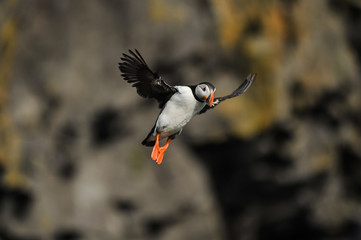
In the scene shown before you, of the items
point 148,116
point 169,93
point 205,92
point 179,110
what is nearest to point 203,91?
point 205,92

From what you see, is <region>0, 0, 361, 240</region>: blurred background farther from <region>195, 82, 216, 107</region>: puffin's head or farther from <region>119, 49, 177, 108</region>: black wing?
<region>195, 82, 216, 107</region>: puffin's head

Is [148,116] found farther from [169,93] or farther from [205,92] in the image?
[205,92]

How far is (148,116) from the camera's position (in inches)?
380

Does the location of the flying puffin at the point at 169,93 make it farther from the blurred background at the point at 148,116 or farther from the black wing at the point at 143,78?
the blurred background at the point at 148,116

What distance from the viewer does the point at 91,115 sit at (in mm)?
9547

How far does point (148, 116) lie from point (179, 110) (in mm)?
6384

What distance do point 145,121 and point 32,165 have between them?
6.28 ft

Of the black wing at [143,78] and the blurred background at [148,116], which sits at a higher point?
the blurred background at [148,116]

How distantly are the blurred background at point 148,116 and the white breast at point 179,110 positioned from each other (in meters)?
6.07

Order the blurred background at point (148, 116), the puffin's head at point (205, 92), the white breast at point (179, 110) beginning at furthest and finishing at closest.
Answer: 1. the blurred background at point (148, 116)
2. the white breast at point (179, 110)
3. the puffin's head at point (205, 92)

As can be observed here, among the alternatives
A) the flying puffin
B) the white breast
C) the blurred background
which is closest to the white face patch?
the flying puffin


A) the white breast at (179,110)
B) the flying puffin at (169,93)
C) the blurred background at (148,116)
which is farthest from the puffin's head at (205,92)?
the blurred background at (148,116)

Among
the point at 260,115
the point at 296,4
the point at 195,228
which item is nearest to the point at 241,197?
the point at 195,228

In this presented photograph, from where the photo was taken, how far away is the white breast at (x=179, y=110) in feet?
10.7
